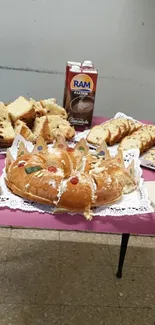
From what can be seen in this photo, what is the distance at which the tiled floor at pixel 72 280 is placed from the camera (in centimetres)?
152

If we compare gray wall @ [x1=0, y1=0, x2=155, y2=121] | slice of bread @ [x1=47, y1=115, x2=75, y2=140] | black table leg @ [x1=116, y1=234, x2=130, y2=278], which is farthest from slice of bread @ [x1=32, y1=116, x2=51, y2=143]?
gray wall @ [x1=0, y1=0, x2=155, y2=121]

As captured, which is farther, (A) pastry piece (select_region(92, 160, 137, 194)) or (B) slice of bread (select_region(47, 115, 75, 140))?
(B) slice of bread (select_region(47, 115, 75, 140))

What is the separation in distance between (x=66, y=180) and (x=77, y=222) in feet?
0.35

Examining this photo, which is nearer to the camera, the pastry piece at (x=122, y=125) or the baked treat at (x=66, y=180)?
the baked treat at (x=66, y=180)

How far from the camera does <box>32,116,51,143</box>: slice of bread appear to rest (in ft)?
4.30

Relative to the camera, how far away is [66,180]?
0.98 meters

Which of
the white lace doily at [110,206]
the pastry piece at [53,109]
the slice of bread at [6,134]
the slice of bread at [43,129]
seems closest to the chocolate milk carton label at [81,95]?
the pastry piece at [53,109]

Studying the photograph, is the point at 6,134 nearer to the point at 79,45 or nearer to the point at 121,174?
the point at 121,174

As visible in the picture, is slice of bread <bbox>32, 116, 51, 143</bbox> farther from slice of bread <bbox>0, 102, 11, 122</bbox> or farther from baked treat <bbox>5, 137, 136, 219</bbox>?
baked treat <bbox>5, 137, 136, 219</bbox>

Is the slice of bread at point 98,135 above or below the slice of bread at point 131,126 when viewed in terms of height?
above

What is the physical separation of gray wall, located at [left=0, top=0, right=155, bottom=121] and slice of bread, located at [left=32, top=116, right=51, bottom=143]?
857mm

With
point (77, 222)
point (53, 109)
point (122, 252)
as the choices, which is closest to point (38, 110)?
point (53, 109)

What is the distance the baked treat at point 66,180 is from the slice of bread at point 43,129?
0.73 ft

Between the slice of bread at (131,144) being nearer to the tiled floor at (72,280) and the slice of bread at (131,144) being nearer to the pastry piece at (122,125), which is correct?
the pastry piece at (122,125)
